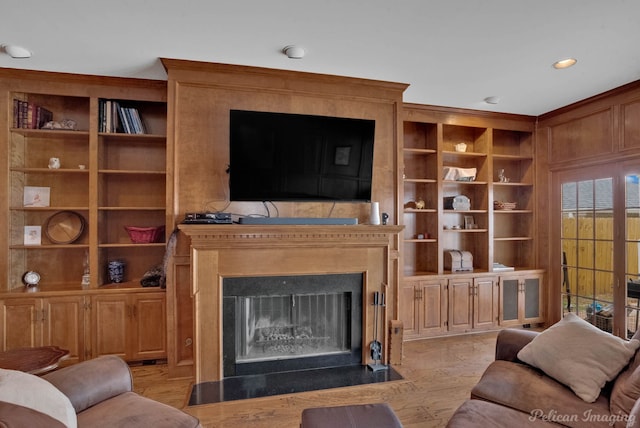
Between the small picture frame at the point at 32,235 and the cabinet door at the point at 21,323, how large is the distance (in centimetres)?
54

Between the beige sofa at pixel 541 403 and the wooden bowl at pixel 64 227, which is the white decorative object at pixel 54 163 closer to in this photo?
the wooden bowl at pixel 64 227

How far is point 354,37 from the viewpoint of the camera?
7.66 feet

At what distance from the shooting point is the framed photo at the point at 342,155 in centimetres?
288

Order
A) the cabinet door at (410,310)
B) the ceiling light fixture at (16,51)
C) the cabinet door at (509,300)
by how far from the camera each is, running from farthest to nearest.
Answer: the cabinet door at (509,300) → the cabinet door at (410,310) → the ceiling light fixture at (16,51)

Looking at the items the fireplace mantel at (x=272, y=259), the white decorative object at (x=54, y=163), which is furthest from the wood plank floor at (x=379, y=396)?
the white decorative object at (x=54, y=163)

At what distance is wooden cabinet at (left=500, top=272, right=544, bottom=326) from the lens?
401 cm

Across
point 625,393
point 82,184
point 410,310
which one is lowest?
point 410,310

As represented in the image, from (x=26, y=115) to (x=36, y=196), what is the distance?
732mm

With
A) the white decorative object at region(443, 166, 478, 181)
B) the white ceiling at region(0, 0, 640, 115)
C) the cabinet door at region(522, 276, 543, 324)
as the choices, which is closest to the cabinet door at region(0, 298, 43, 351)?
the white ceiling at region(0, 0, 640, 115)

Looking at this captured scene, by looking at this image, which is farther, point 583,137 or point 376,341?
point 583,137

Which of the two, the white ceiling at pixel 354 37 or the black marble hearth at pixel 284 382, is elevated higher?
the white ceiling at pixel 354 37

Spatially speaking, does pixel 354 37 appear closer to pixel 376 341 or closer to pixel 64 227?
pixel 376 341

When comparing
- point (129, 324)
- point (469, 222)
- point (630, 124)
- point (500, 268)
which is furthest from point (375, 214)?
point (630, 124)

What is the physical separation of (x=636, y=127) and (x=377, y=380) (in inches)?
134
